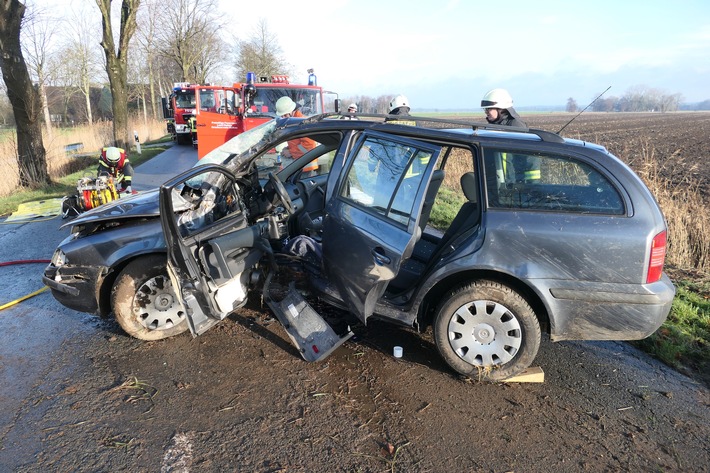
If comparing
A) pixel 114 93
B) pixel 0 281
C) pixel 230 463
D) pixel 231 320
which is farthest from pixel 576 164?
pixel 114 93

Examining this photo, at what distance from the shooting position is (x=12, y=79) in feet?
33.5

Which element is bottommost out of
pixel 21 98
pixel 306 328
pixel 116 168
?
pixel 306 328

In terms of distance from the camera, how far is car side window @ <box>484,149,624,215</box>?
2998 mm

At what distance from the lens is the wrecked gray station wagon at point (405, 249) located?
2979 mm

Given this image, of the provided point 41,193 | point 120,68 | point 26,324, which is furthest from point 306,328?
point 120,68

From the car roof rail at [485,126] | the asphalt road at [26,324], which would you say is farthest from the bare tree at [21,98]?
the car roof rail at [485,126]

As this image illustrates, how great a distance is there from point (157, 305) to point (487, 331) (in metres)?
2.64

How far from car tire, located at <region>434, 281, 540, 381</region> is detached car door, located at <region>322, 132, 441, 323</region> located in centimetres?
53

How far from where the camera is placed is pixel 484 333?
128 inches

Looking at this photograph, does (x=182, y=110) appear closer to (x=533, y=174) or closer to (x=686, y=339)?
(x=533, y=174)

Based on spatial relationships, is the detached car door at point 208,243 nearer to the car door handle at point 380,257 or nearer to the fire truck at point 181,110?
the car door handle at point 380,257

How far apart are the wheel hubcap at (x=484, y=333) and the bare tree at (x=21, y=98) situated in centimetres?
Answer: 1123

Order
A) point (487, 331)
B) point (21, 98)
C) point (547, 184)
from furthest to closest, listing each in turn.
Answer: point (21, 98) < point (487, 331) < point (547, 184)

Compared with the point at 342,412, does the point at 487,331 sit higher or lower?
higher
